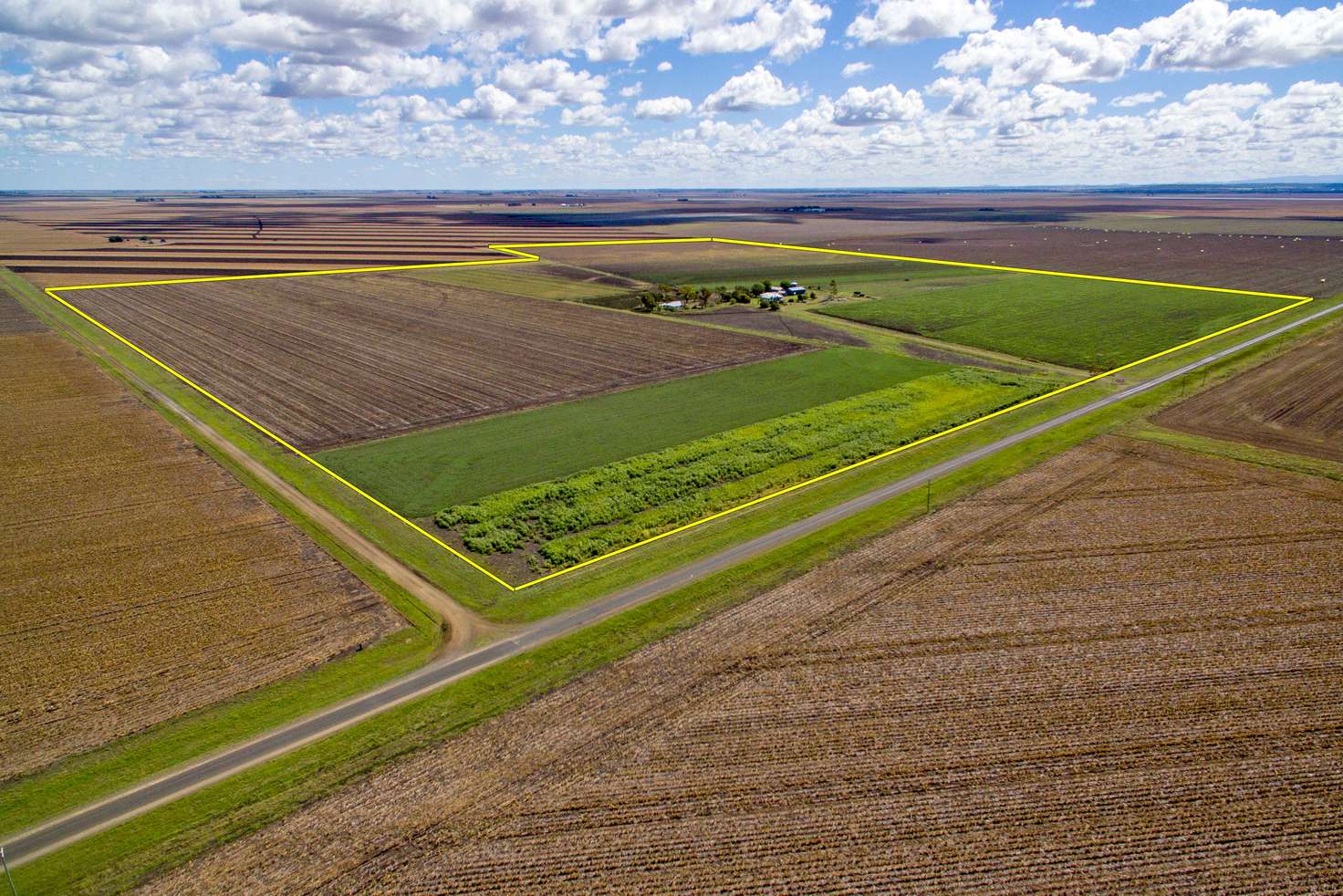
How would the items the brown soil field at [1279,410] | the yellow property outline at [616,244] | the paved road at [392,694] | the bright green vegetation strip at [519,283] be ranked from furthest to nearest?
the bright green vegetation strip at [519,283] → the brown soil field at [1279,410] → the yellow property outline at [616,244] → the paved road at [392,694]

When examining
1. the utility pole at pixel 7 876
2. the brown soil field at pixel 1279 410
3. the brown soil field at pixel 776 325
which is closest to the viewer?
the utility pole at pixel 7 876

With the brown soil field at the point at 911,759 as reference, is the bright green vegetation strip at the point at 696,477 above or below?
above

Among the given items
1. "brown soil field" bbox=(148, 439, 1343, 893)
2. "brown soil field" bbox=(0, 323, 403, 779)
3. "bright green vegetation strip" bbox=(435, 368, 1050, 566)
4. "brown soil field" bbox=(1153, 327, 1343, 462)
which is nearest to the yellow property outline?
"bright green vegetation strip" bbox=(435, 368, 1050, 566)

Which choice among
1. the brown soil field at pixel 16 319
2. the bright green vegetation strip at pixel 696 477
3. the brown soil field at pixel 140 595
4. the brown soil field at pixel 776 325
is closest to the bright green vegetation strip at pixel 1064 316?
the brown soil field at pixel 776 325

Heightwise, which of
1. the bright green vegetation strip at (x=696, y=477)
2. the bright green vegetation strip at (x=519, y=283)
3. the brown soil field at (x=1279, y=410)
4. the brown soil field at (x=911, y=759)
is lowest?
the brown soil field at (x=911, y=759)

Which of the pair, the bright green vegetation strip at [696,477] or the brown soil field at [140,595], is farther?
the bright green vegetation strip at [696,477]

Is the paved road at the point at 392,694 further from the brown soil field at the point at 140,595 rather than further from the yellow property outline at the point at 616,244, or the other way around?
the yellow property outline at the point at 616,244

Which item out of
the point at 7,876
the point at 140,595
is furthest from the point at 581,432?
the point at 7,876

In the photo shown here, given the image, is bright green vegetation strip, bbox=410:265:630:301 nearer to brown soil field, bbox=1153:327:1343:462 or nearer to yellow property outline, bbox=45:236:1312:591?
yellow property outline, bbox=45:236:1312:591
